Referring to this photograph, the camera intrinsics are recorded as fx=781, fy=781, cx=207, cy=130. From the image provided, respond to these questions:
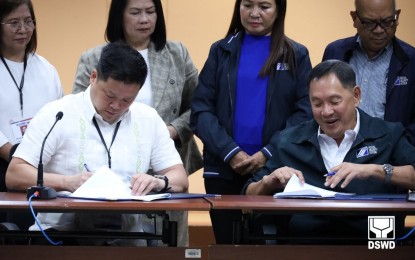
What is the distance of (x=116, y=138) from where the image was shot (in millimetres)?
3307

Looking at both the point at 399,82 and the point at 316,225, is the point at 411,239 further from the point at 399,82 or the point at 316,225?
the point at 399,82

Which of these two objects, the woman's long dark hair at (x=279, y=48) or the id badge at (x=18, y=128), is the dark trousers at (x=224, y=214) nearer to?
the woman's long dark hair at (x=279, y=48)

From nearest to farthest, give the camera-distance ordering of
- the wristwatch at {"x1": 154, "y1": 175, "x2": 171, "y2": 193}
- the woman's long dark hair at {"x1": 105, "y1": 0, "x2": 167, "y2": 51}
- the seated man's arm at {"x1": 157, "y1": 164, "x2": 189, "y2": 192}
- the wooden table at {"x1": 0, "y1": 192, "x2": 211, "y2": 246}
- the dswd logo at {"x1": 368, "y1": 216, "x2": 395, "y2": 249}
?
the wooden table at {"x1": 0, "y1": 192, "x2": 211, "y2": 246} → the dswd logo at {"x1": 368, "y1": 216, "x2": 395, "y2": 249} → the wristwatch at {"x1": 154, "y1": 175, "x2": 171, "y2": 193} → the seated man's arm at {"x1": 157, "y1": 164, "x2": 189, "y2": 192} → the woman's long dark hair at {"x1": 105, "y1": 0, "x2": 167, "y2": 51}

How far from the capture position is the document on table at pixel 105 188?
3.00 meters

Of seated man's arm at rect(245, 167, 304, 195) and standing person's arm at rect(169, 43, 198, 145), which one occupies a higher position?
standing person's arm at rect(169, 43, 198, 145)

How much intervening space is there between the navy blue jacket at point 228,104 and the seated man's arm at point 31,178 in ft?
2.94

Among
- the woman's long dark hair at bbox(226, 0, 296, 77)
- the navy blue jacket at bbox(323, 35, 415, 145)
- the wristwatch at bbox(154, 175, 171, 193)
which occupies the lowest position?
the wristwatch at bbox(154, 175, 171, 193)

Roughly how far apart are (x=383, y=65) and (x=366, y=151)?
28.9 inches

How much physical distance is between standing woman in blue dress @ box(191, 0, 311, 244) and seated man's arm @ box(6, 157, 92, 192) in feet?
2.95

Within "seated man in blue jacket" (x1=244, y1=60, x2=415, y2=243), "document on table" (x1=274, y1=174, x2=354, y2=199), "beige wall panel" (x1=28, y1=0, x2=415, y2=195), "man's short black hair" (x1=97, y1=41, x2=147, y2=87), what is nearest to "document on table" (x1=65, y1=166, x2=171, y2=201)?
"man's short black hair" (x1=97, y1=41, x2=147, y2=87)

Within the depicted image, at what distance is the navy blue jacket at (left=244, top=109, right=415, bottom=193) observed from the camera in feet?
11.1

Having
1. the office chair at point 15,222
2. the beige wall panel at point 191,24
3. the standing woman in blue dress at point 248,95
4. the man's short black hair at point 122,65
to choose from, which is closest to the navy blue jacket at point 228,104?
the standing woman in blue dress at point 248,95

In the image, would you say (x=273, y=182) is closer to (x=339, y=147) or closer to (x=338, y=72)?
(x=339, y=147)

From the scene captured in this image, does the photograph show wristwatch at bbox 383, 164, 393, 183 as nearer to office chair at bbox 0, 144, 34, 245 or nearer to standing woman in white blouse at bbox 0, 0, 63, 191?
office chair at bbox 0, 144, 34, 245
